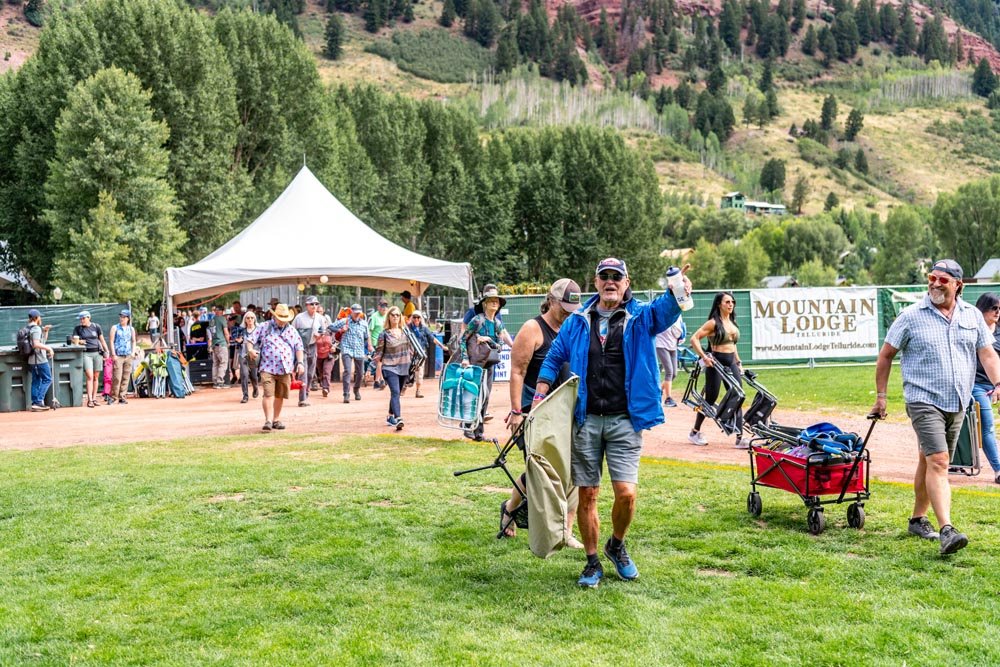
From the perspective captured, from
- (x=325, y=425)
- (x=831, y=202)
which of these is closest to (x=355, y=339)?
(x=325, y=425)

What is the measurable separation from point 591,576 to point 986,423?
5336 millimetres

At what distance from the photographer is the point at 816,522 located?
7000mm

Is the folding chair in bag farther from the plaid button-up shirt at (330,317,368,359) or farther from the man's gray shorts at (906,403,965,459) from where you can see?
the plaid button-up shirt at (330,317,368,359)

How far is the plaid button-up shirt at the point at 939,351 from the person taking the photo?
6539mm

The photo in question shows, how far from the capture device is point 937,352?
6.59m

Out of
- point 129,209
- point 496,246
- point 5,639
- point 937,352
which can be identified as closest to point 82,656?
point 5,639

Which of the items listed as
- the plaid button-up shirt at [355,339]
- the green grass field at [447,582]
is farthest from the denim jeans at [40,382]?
the green grass field at [447,582]

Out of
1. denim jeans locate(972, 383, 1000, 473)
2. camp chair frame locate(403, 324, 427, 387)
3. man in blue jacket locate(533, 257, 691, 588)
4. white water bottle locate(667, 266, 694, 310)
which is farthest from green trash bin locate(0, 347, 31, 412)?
white water bottle locate(667, 266, 694, 310)

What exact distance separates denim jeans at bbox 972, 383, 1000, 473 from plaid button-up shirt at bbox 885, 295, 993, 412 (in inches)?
115

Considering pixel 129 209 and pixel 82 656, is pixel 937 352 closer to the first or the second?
pixel 82 656

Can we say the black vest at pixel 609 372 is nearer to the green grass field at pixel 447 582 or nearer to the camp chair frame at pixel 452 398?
the green grass field at pixel 447 582

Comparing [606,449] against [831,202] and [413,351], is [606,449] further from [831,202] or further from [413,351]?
[831,202]

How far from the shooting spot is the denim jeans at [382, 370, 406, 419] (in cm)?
1359

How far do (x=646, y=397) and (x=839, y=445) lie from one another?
210 cm
